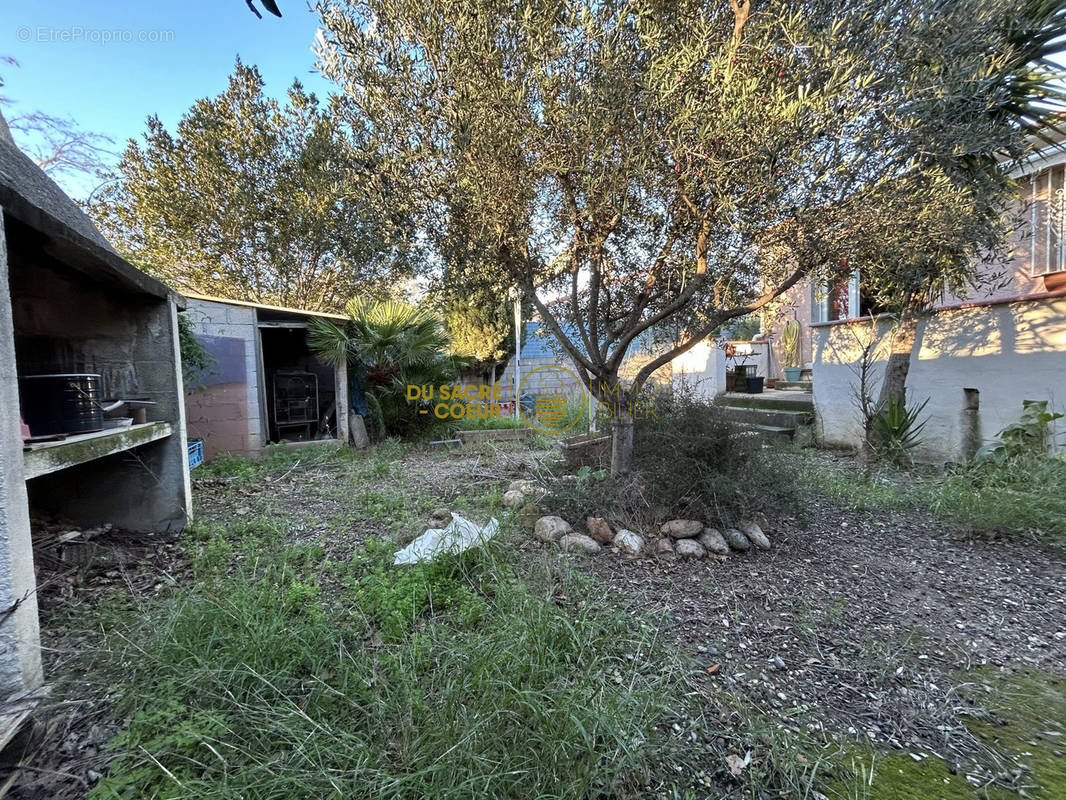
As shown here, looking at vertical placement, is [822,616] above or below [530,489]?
below

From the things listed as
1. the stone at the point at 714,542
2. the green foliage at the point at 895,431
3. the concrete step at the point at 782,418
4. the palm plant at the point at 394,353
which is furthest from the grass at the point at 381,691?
the concrete step at the point at 782,418

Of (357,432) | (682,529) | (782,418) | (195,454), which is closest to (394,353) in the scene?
(357,432)

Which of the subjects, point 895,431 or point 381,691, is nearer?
point 381,691

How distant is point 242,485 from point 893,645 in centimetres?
568

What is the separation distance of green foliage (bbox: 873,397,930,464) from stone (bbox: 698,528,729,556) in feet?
12.5

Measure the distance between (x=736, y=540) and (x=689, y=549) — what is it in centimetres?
40

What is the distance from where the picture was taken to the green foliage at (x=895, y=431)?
5273 millimetres

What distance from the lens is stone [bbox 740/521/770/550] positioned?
3051 mm

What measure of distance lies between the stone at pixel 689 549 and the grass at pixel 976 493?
1386 millimetres

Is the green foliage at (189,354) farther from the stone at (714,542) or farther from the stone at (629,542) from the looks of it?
the stone at (714,542)

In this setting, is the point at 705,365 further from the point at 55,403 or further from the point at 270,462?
the point at 55,403

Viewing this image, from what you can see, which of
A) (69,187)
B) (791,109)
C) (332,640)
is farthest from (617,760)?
(69,187)

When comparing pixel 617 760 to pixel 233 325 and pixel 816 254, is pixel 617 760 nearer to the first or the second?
pixel 816 254

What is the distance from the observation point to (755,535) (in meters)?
3.08
